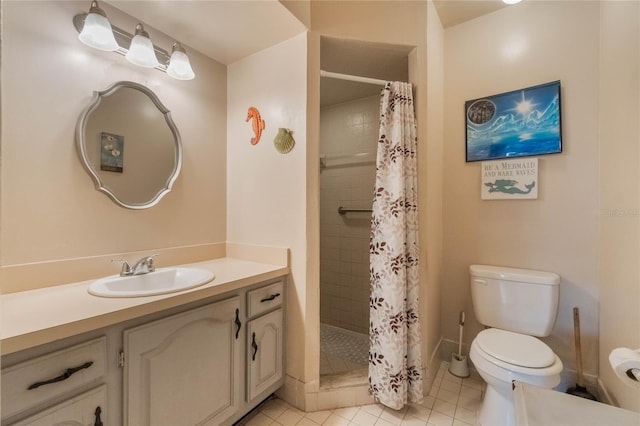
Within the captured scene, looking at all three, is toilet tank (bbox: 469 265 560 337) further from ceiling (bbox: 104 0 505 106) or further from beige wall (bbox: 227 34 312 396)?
ceiling (bbox: 104 0 505 106)

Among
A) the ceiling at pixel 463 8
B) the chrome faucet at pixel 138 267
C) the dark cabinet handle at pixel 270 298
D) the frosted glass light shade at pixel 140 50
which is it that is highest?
the ceiling at pixel 463 8

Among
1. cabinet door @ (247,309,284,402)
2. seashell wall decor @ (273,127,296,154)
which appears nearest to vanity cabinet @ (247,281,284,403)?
cabinet door @ (247,309,284,402)

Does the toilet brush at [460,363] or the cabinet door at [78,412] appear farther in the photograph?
the toilet brush at [460,363]

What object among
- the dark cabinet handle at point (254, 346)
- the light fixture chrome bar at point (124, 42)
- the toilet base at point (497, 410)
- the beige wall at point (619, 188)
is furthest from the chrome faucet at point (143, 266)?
the beige wall at point (619, 188)

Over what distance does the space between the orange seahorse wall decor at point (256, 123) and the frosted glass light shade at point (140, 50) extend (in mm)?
603

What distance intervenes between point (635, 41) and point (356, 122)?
68.8 inches

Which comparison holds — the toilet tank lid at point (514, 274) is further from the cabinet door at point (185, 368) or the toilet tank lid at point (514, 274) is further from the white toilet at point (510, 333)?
the cabinet door at point (185, 368)

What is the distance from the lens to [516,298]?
6.03ft

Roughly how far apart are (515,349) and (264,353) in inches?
52.0

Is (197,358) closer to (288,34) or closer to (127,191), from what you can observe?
(127,191)

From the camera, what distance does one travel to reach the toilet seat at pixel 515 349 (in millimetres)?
1467

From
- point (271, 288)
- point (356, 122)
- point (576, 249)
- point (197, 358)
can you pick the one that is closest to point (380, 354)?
point (271, 288)

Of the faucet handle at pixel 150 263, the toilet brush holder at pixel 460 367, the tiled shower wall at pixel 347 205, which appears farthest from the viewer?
the tiled shower wall at pixel 347 205

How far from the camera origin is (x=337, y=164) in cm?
282
